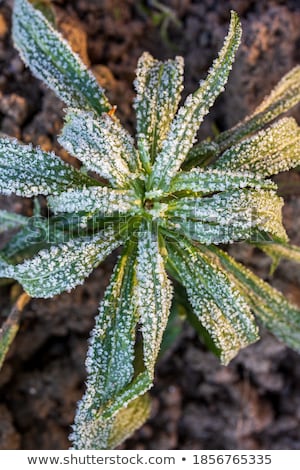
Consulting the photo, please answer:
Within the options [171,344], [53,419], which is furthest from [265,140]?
[53,419]

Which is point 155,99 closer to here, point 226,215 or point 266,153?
point 266,153

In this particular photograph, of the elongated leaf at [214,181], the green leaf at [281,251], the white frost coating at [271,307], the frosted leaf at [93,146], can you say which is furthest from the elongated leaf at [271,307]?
the frosted leaf at [93,146]

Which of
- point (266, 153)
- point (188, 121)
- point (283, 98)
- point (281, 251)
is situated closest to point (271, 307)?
point (281, 251)

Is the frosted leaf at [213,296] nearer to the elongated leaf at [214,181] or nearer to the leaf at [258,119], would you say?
the elongated leaf at [214,181]

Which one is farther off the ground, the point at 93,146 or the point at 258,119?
the point at 258,119

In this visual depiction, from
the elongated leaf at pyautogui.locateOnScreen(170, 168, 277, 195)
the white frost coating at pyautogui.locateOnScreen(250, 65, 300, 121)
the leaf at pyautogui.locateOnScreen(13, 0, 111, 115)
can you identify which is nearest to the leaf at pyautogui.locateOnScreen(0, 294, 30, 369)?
the leaf at pyautogui.locateOnScreen(13, 0, 111, 115)

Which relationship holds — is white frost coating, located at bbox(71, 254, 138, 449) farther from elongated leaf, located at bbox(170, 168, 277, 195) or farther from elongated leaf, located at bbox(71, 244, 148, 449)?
elongated leaf, located at bbox(170, 168, 277, 195)

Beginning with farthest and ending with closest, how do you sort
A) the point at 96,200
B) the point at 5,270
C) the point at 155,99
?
the point at 155,99 < the point at 5,270 < the point at 96,200

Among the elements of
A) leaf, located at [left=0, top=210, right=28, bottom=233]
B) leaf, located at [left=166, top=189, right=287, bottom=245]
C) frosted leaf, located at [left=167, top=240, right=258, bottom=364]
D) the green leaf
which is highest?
leaf, located at [left=166, top=189, right=287, bottom=245]
